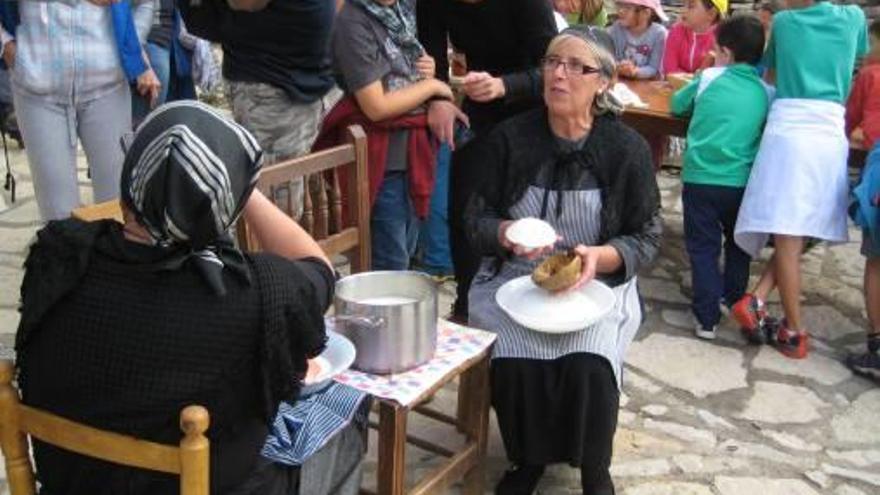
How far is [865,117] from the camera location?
4.16m

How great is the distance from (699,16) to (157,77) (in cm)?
308

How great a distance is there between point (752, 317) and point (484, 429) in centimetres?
183

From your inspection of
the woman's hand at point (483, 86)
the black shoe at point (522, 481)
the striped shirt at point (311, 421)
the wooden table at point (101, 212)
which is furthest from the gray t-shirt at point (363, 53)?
the black shoe at point (522, 481)

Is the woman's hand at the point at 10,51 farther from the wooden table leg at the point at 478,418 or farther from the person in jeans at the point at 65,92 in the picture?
the wooden table leg at the point at 478,418

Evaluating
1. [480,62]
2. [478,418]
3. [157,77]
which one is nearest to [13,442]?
[478,418]

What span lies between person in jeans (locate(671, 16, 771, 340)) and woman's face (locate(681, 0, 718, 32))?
130cm

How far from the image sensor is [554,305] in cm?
257

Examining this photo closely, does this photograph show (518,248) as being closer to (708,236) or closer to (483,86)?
(483,86)

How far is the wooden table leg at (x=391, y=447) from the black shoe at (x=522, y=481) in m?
0.66

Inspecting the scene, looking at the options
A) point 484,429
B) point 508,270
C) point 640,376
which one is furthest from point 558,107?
point 640,376

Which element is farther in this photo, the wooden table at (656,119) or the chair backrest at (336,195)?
the wooden table at (656,119)

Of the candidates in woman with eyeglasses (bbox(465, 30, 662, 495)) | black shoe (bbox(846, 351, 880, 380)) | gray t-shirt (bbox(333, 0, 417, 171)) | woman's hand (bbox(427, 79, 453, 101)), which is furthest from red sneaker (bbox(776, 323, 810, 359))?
gray t-shirt (bbox(333, 0, 417, 171))

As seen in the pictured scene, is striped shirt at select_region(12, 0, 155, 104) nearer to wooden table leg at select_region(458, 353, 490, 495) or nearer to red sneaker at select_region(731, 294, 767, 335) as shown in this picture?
wooden table leg at select_region(458, 353, 490, 495)

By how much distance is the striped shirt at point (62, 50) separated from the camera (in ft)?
11.5
